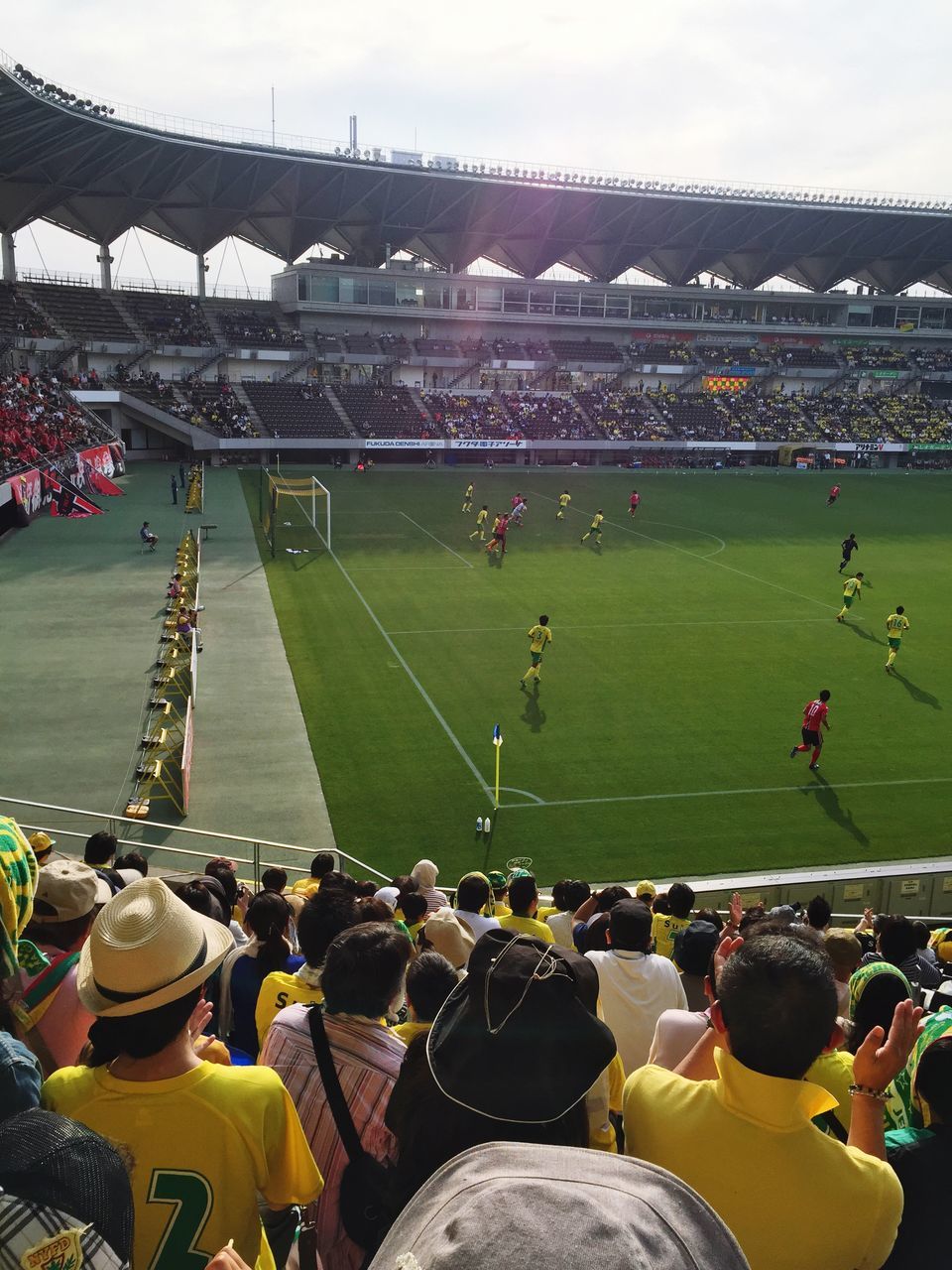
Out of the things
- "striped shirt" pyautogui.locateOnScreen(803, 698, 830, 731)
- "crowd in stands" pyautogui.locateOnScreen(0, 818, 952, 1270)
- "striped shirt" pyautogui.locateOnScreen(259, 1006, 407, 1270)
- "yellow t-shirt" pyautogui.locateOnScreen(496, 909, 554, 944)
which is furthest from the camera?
"striped shirt" pyautogui.locateOnScreen(803, 698, 830, 731)

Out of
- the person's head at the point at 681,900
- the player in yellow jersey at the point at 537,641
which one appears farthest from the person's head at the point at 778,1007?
the player in yellow jersey at the point at 537,641

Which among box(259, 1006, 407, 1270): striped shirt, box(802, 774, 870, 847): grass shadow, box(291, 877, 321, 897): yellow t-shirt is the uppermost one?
box(259, 1006, 407, 1270): striped shirt

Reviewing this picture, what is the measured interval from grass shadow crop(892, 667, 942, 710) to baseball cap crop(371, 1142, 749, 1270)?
20889mm

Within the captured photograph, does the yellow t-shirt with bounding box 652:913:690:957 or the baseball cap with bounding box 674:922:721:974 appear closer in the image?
the baseball cap with bounding box 674:922:721:974

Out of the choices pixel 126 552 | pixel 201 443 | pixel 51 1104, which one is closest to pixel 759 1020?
pixel 51 1104

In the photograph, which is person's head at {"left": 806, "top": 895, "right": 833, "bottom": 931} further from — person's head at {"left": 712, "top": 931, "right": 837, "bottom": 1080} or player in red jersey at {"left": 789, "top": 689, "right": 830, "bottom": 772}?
player in red jersey at {"left": 789, "top": 689, "right": 830, "bottom": 772}

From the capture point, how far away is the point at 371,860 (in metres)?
13.4

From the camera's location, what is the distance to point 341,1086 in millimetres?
3238

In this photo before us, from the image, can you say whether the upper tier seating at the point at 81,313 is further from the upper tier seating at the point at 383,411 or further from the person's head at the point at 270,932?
the person's head at the point at 270,932

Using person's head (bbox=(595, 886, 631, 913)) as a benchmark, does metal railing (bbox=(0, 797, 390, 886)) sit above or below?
below

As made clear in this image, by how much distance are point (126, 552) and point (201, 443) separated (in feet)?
89.6

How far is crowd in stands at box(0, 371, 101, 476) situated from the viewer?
37.3 m

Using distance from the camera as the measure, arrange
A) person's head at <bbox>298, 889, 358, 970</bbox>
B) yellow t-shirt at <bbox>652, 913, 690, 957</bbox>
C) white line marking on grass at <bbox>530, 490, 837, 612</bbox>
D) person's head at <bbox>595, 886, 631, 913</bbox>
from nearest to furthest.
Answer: person's head at <bbox>298, 889, 358, 970</bbox> < yellow t-shirt at <bbox>652, 913, 690, 957</bbox> < person's head at <bbox>595, 886, 631, 913</bbox> < white line marking on grass at <bbox>530, 490, 837, 612</bbox>

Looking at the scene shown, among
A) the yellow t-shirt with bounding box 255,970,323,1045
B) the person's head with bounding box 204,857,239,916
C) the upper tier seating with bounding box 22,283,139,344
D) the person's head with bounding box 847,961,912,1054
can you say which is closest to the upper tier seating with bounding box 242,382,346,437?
the upper tier seating with bounding box 22,283,139,344
